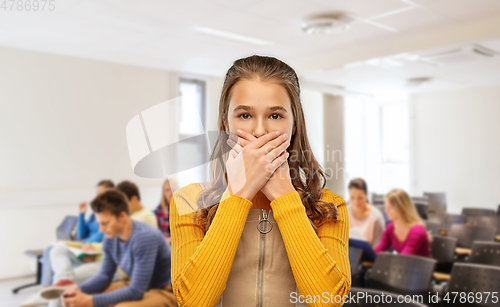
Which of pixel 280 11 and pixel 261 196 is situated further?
pixel 280 11

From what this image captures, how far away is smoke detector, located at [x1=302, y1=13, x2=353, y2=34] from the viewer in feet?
12.7

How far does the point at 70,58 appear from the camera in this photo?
5.21 metres

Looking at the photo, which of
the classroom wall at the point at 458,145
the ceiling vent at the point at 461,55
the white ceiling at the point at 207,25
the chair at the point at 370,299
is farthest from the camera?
the classroom wall at the point at 458,145

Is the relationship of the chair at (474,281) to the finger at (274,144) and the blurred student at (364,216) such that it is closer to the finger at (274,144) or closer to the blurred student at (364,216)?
the blurred student at (364,216)

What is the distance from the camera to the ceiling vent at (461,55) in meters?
4.94

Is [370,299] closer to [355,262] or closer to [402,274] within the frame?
[402,274]

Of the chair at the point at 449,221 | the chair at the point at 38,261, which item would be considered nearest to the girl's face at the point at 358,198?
the chair at the point at 449,221

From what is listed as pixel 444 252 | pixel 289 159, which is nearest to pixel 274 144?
pixel 289 159

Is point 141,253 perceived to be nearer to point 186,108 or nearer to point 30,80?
point 186,108

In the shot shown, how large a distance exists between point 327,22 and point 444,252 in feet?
7.81

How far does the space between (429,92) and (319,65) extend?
4.22 metres

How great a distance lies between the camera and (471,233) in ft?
12.8

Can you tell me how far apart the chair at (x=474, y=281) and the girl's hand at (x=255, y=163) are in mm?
1772

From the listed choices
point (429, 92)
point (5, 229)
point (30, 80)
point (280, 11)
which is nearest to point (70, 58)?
point (30, 80)
